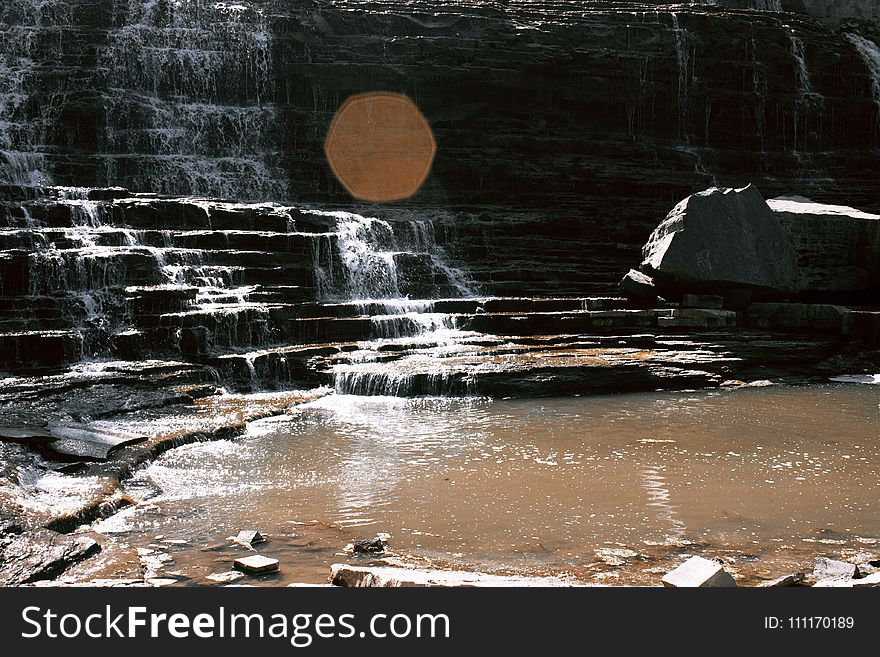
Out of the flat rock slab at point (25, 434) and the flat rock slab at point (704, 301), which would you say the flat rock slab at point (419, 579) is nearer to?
the flat rock slab at point (25, 434)

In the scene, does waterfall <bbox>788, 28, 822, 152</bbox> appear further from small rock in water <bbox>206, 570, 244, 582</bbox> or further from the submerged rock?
small rock in water <bbox>206, 570, 244, 582</bbox>

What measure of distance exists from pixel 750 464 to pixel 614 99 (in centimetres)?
1922

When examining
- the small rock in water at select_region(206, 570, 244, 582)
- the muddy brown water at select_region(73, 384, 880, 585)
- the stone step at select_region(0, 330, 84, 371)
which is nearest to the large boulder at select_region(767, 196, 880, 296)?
the muddy brown water at select_region(73, 384, 880, 585)

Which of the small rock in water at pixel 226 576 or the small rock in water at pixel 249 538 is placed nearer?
the small rock in water at pixel 226 576

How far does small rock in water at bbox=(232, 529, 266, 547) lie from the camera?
15.4 ft

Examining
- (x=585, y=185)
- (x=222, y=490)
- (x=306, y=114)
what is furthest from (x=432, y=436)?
(x=306, y=114)

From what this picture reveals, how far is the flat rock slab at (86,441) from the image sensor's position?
21.4 ft

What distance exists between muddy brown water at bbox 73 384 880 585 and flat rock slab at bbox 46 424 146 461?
393mm

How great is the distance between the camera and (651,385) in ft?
36.4

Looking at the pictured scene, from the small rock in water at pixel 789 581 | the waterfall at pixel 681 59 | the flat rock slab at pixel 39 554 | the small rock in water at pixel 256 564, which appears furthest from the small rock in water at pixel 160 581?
the waterfall at pixel 681 59

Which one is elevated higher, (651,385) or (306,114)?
(306,114)

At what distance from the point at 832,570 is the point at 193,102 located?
2168 cm

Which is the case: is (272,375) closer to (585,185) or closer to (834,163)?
(585,185)

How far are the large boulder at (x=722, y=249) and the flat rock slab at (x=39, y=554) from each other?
37.3 feet
